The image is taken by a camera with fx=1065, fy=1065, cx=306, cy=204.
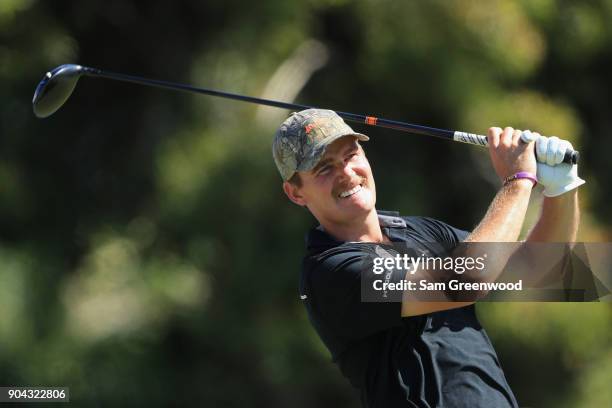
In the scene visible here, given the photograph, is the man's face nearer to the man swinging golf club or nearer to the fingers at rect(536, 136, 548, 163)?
the man swinging golf club

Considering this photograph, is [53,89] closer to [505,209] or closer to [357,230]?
[357,230]

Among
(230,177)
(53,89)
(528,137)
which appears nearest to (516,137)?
(528,137)

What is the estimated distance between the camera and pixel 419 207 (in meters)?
6.26

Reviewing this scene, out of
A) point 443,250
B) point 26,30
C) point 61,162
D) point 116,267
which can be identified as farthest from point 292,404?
point 443,250

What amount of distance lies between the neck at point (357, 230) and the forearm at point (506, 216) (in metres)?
0.31

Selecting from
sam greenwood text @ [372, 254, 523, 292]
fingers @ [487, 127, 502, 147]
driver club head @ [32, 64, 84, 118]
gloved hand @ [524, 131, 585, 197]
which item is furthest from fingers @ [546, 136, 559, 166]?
driver club head @ [32, 64, 84, 118]

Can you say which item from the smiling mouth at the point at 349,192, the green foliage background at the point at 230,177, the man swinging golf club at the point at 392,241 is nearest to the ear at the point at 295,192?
the man swinging golf club at the point at 392,241

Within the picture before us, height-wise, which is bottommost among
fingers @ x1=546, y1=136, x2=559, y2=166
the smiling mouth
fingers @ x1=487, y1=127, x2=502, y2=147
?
fingers @ x1=546, y1=136, x2=559, y2=166

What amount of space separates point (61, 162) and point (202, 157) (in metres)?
1.58

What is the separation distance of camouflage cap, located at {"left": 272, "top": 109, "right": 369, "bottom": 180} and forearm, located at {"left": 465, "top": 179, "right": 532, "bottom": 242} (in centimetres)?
39

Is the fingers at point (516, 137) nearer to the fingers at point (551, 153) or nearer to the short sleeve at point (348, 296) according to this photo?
the fingers at point (551, 153)

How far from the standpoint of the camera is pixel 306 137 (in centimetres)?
251

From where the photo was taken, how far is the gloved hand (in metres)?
2.36

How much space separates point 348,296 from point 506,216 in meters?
0.39
